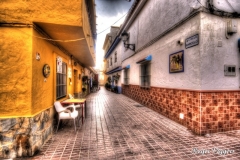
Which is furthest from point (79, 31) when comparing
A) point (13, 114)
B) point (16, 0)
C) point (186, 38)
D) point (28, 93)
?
point (186, 38)

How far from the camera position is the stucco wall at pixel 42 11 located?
2.74 m

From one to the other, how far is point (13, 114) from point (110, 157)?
88.1 inches

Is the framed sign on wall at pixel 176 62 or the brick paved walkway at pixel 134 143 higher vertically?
the framed sign on wall at pixel 176 62

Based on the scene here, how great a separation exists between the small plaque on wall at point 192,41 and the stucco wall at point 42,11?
3321mm

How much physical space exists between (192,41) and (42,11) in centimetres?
417

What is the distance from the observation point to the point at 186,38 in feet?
13.9

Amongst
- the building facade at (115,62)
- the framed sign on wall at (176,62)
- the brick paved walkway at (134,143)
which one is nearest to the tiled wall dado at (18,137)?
the brick paved walkway at (134,143)

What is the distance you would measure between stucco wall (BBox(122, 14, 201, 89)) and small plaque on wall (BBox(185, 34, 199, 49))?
0.10 meters

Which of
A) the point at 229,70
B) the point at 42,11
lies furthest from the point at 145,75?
the point at 42,11

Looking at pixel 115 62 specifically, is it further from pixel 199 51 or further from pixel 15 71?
pixel 15 71

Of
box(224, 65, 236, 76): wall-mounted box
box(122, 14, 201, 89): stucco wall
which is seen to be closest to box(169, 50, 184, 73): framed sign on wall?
box(122, 14, 201, 89): stucco wall

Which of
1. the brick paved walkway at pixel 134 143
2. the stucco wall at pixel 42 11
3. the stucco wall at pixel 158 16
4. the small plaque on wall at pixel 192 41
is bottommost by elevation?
the brick paved walkway at pixel 134 143

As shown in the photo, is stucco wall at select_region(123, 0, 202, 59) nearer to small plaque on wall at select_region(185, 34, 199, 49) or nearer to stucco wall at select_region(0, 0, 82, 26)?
small plaque on wall at select_region(185, 34, 199, 49)

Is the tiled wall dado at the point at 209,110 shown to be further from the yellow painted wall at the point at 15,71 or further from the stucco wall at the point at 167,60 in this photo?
the yellow painted wall at the point at 15,71
